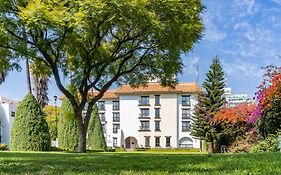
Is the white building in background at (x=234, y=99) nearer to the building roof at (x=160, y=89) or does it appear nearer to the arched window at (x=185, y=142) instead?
the building roof at (x=160, y=89)

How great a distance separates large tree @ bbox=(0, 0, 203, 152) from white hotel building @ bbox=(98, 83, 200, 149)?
42775 millimetres

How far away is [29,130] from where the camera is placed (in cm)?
2516

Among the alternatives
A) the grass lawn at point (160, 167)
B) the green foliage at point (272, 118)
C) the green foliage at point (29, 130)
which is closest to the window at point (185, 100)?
the green foliage at point (29, 130)

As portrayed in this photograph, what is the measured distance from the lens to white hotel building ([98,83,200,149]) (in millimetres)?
67062

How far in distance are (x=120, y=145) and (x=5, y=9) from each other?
5143 centimetres

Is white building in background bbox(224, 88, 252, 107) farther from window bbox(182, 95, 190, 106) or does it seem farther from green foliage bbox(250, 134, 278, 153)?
green foliage bbox(250, 134, 278, 153)

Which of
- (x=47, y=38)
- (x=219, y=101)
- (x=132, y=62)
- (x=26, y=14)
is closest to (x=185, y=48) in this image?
(x=132, y=62)

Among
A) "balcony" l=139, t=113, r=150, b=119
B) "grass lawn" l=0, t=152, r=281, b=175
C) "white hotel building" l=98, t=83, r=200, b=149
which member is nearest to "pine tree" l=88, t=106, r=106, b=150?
"grass lawn" l=0, t=152, r=281, b=175

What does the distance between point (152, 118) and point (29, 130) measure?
1756 inches

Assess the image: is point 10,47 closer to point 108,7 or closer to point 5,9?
point 5,9

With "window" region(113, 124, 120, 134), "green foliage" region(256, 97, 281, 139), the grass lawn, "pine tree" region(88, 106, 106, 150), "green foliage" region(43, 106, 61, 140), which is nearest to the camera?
the grass lawn

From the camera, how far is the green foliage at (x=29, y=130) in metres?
25.1

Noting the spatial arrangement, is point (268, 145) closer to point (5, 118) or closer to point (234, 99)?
point (5, 118)

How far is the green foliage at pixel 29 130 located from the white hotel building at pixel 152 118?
4225cm
